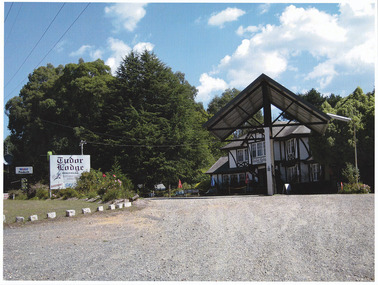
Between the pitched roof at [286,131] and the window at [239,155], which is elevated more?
the pitched roof at [286,131]

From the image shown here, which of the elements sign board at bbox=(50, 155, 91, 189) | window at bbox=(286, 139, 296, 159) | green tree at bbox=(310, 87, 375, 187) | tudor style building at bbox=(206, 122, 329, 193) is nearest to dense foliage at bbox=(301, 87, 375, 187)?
green tree at bbox=(310, 87, 375, 187)

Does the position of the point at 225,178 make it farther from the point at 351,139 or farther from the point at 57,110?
the point at 57,110

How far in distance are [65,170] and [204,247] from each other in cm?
1710

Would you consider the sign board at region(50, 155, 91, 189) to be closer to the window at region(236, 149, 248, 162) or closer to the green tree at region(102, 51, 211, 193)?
the green tree at region(102, 51, 211, 193)

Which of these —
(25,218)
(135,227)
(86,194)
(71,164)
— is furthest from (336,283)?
(71,164)

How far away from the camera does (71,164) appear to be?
936 inches

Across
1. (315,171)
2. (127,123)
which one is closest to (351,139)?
(315,171)

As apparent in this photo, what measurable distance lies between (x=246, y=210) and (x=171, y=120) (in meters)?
28.7

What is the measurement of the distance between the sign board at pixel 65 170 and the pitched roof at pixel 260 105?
8.29 metres

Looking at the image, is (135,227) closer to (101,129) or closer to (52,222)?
(52,222)

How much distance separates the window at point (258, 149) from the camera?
133 ft

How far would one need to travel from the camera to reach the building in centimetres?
2270

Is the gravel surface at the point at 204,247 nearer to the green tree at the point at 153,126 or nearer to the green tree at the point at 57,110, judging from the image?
the green tree at the point at 153,126

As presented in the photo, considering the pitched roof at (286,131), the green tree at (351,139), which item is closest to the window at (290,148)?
the pitched roof at (286,131)
